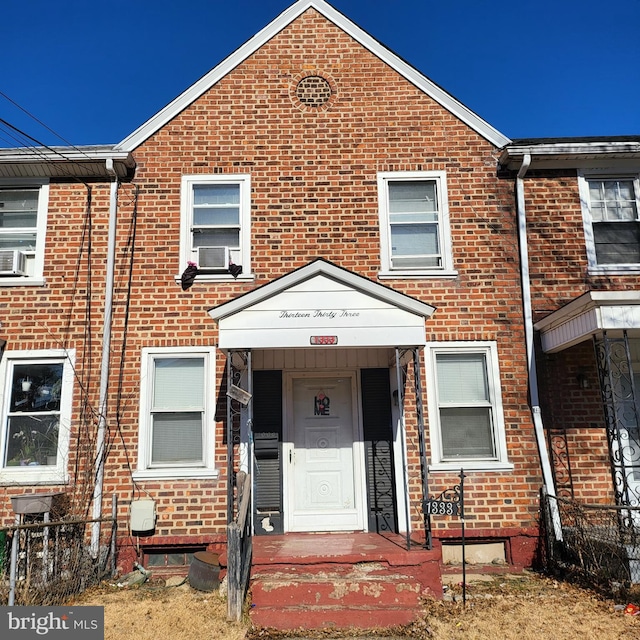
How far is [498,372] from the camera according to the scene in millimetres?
8656

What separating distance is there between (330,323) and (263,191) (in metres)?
2.81

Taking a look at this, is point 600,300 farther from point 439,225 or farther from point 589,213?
point 439,225

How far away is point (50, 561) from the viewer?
6.95m

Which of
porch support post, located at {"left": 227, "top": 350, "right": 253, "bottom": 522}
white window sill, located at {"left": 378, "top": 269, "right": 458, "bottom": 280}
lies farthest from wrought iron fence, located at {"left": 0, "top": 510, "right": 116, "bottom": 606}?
white window sill, located at {"left": 378, "top": 269, "right": 458, "bottom": 280}

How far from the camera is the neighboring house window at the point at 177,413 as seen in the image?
8.34m

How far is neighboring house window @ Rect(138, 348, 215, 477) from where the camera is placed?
27.3 feet

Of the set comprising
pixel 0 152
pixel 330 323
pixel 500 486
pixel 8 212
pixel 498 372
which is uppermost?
pixel 0 152

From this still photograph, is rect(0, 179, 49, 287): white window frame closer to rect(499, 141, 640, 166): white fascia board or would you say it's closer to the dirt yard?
the dirt yard

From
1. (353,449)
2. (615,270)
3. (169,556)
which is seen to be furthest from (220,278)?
(615,270)

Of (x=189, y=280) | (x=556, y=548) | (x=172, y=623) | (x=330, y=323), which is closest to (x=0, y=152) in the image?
(x=189, y=280)

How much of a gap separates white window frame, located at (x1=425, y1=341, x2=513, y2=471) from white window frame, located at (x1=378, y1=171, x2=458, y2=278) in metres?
1.10

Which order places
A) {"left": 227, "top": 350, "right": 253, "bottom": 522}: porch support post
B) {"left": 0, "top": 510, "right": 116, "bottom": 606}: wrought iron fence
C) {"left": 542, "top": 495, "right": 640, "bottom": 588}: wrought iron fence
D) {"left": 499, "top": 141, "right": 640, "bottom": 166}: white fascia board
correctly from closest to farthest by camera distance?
{"left": 0, "top": 510, "right": 116, "bottom": 606}: wrought iron fence → {"left": 542, "top": 495, "right": 640, "bottom": 588}: wrought iron fence → {"left": 227, "top": 350, "right": 253, "bottom": 522}: porch support post → {"left": 499, "top": 141, "right": 640, "bottom": 166}: white fascia board

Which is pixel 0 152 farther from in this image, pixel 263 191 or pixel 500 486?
pixel 500 486

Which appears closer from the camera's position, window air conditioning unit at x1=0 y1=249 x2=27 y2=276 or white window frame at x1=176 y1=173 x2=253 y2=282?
window air conditioning unit at x1=0 y1=249 x2=27 y2=276
